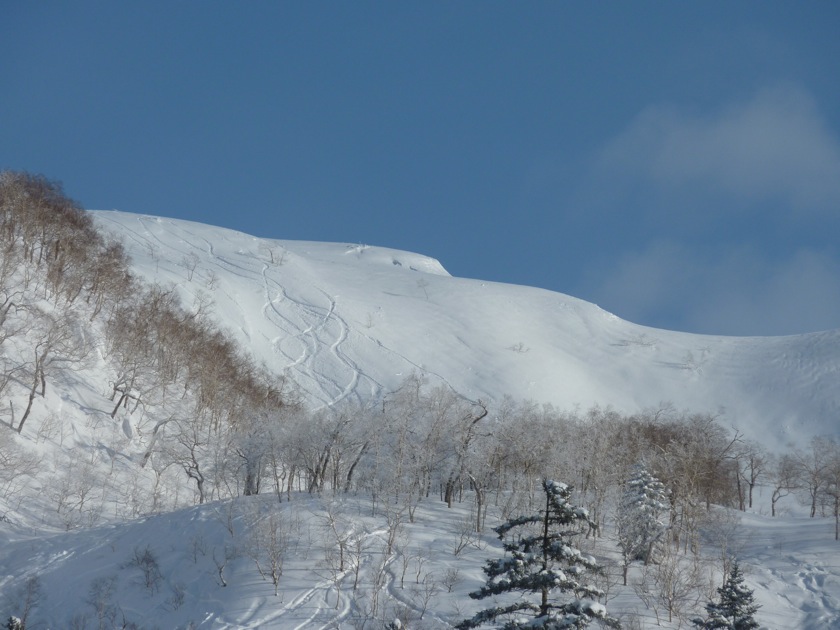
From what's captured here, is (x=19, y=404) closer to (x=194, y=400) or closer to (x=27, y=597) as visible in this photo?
(x=194, y=400)

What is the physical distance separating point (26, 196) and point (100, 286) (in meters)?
12.3

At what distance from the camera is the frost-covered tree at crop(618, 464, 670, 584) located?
41.4 meters

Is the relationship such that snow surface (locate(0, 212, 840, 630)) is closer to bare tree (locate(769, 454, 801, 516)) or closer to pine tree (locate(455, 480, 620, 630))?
bare tree (locate(769, 454, 801, 516))

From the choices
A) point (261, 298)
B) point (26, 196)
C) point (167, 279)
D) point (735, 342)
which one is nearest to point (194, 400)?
point (26, 196)

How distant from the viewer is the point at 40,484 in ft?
151

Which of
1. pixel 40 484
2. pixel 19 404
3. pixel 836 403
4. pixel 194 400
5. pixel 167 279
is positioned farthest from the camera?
pixel 836 403

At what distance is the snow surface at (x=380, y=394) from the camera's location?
33281 millimetres

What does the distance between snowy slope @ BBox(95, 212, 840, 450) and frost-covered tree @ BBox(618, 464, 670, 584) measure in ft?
147

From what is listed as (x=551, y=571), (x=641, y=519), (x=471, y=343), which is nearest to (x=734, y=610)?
(x=551, y=571)

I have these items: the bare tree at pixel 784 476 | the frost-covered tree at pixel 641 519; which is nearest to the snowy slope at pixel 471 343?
the bare tree at pixel 784 476

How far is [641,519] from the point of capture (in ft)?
137

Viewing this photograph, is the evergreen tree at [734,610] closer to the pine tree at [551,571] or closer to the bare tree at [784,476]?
the pine tree at [551,571]

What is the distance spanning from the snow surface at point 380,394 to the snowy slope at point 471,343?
16.3 inches

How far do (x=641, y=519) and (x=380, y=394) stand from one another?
47062mm
